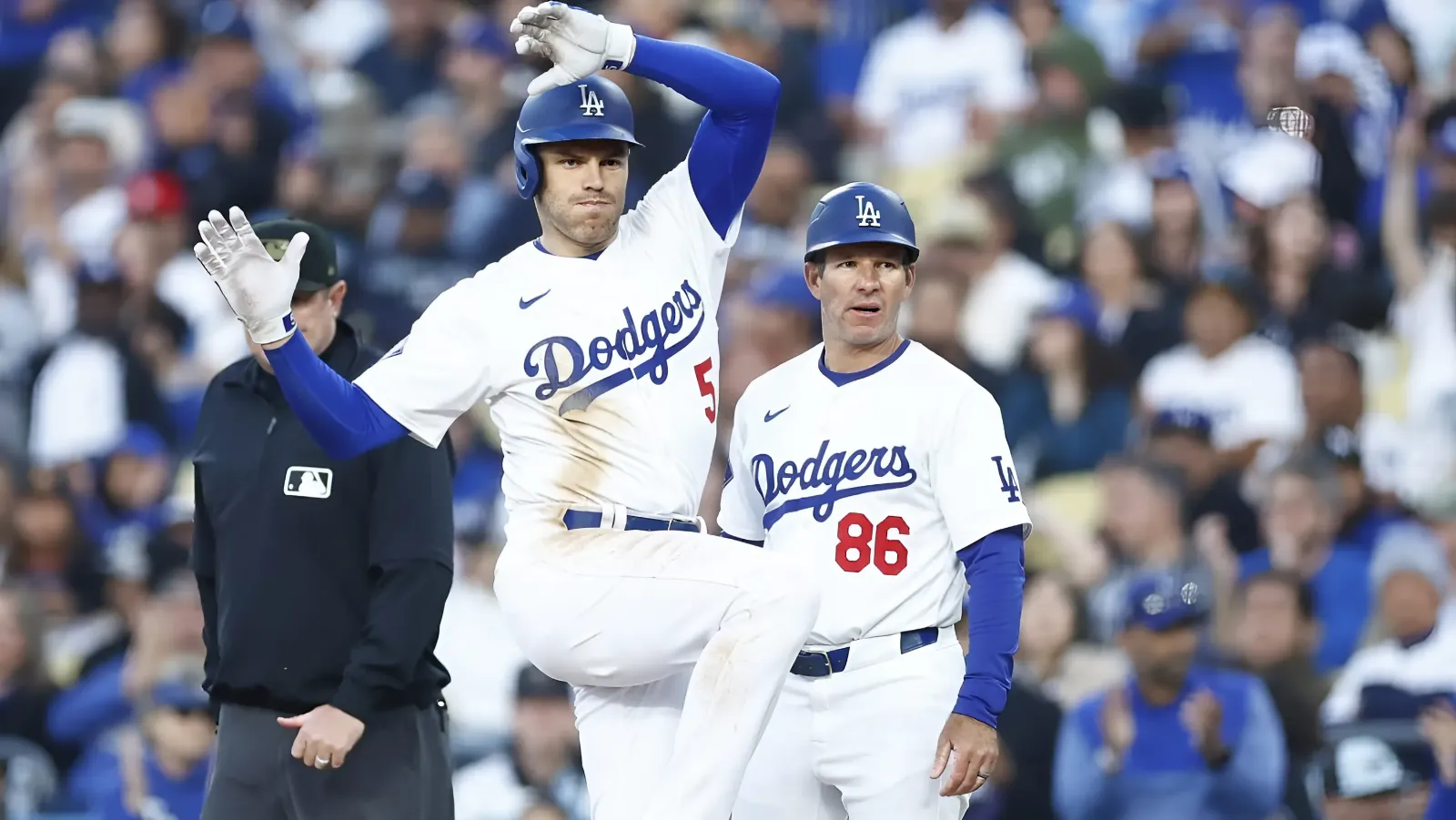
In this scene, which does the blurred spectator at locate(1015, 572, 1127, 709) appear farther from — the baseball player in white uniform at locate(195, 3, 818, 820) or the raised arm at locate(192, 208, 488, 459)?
the raised arm at locate(192, 208, 488, 459)

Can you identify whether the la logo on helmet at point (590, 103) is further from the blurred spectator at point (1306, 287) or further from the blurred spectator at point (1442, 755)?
the blurred spectator at point (1306, 287)

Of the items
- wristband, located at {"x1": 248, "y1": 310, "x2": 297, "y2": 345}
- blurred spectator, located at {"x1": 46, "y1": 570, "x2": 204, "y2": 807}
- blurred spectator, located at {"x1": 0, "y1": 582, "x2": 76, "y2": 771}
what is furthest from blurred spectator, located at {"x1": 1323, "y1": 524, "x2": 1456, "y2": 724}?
blurred spectator, located at {"x1": 0, "y1": 582, "x2": 76, "y2": 771}

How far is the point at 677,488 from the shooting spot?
3945 millimetres

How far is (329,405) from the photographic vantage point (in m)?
3.85

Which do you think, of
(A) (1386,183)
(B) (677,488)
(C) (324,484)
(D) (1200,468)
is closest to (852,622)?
(B) (677,488)

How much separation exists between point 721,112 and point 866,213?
0.39 meters

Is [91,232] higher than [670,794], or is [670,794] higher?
[91,232]

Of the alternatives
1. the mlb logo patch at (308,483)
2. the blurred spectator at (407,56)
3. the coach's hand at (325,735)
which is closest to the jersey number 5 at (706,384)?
the mlb logo patch at (308,483)

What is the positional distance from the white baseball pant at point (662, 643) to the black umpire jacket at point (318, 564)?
515 millimetres

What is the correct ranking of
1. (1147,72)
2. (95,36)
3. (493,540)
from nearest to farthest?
(493,540) < (1147,72) < (95,36)

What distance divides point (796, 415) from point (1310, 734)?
2.88 m

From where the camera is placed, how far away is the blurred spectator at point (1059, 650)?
6625 millimetres

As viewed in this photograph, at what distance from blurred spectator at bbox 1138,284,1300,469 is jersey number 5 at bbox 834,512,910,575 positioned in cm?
357

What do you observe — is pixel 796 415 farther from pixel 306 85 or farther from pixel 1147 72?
pixel 306 85
